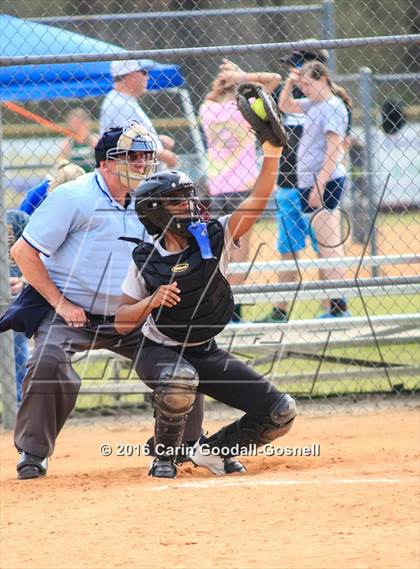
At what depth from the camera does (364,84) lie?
9.66m

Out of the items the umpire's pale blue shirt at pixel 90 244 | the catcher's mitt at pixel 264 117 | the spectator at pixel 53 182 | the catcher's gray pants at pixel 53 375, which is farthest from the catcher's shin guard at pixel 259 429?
the spectator at pixel 53 182

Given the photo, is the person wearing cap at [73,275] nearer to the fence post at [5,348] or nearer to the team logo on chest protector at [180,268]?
the team logo on chest protector at [180,268]

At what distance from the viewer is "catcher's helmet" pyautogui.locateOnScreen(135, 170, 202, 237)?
18.8 feet

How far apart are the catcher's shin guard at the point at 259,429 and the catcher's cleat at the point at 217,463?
0.06m

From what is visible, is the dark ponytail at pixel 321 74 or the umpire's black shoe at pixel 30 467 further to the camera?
the dark ponytail at pixel 321 74

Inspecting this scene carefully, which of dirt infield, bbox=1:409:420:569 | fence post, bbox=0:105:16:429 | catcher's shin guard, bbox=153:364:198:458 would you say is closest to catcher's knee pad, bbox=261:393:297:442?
dirt infield, bbox=1:409:420:569

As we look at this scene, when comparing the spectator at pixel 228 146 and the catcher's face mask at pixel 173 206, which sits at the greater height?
the catcher's face mask at pixel 173 206

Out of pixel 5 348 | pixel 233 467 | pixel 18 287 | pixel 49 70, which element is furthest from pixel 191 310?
pixel 49 70

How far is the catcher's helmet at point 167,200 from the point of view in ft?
18.8

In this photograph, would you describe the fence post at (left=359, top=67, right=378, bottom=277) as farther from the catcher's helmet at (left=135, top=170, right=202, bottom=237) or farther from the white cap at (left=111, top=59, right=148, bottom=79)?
the catcher's helmet at (left=135, top=170, right=202, bottom=237)

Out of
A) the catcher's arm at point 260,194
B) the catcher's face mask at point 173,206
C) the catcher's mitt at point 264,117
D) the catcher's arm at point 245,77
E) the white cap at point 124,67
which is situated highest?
the catcher's mitt at point 264,117

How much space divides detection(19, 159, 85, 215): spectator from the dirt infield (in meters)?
1.83

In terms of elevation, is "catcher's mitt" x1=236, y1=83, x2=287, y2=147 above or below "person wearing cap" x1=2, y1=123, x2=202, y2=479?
above

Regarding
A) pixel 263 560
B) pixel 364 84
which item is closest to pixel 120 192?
pixel 263 560
